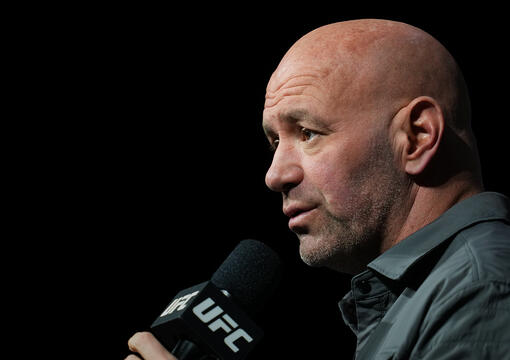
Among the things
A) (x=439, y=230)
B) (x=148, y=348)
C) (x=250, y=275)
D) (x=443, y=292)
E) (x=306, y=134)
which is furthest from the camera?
(x=306, y=134)

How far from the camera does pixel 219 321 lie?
153 centimetres

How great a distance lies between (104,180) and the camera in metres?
3.07

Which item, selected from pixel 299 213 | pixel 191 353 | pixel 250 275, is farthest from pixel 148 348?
pixel 299 213

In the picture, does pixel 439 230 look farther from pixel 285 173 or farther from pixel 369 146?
pixel 285 173

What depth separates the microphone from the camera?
149 centimetres

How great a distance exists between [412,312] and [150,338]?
1.85 feet

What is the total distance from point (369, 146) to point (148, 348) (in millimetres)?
741

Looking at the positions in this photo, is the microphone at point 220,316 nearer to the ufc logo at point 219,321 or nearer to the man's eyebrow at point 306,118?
the ufc logo at point 219,321

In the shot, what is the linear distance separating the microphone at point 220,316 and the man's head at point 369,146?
0.19 m

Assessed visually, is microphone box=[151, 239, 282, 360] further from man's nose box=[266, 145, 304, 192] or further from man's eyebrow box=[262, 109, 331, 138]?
man's eyebrow box=[262, 109, 331, 138]

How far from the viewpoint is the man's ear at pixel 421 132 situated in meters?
1.73

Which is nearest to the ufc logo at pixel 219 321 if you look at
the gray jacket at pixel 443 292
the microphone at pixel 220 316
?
the microphone at pixel 220 316

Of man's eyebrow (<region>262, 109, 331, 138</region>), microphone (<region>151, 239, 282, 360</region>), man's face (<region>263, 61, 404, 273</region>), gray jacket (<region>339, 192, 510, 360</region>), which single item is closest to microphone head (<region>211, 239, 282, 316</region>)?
microphone (<region>151, 239, 282, 360</region>)

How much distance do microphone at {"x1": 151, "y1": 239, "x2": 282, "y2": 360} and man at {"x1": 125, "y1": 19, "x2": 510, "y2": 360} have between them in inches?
7.7
